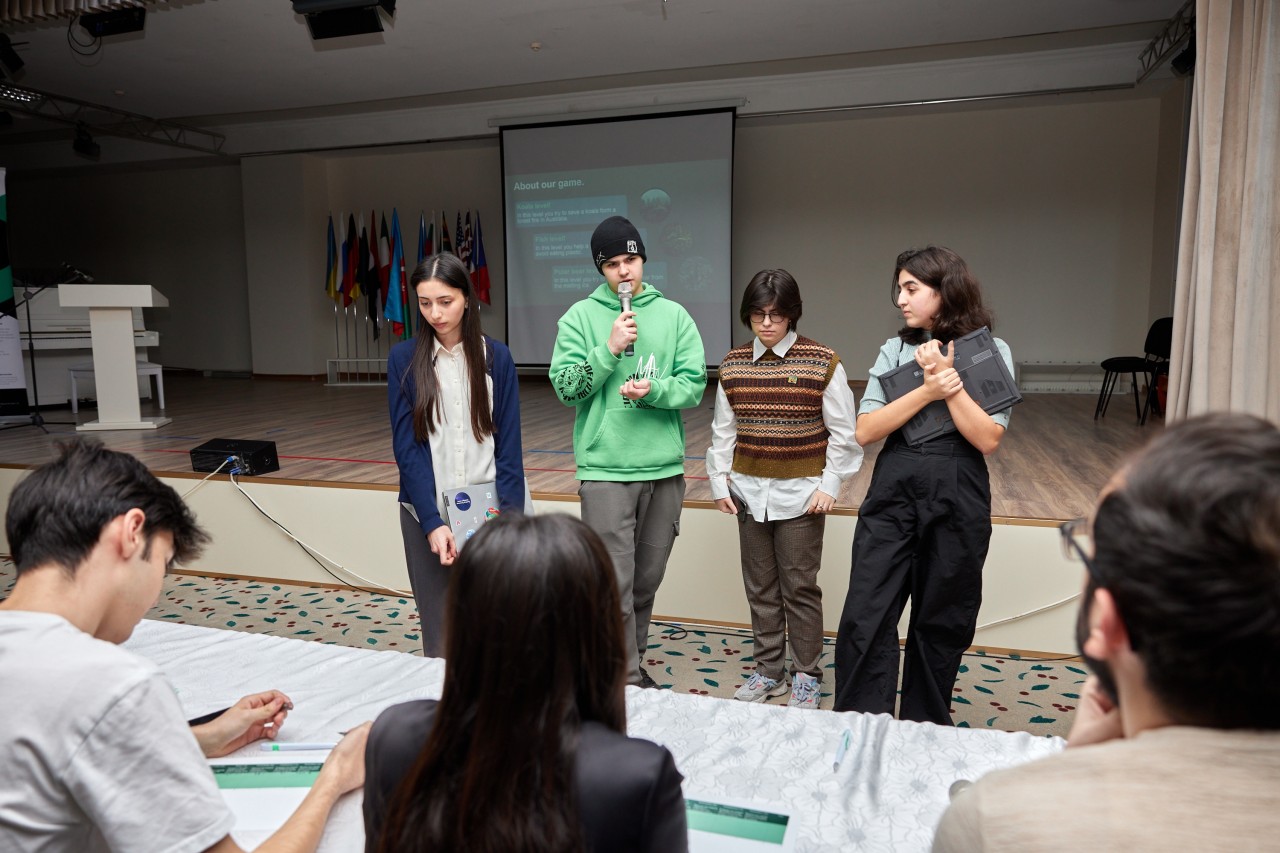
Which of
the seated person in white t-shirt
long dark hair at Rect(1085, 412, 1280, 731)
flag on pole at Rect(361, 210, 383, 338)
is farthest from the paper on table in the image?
flag on pole at Rect(361, 210, 383, 338)

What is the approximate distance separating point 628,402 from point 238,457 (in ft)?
8.11

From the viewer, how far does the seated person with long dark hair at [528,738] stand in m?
0.73

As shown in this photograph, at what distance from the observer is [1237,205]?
82.1 inches

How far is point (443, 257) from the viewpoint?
88.6 inches

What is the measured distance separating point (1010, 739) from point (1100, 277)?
330 inches

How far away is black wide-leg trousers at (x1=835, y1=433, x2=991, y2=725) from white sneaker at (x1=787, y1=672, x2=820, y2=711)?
28cm

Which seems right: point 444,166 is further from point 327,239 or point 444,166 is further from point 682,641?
point 682,641

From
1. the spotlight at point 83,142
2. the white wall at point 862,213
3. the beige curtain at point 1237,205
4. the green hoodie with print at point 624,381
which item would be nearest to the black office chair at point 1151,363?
the white wall at point 862,213

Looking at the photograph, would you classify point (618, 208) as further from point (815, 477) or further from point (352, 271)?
point (815, 477)

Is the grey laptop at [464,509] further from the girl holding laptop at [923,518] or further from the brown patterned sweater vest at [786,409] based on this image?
the girl holding laptop at [923,518]

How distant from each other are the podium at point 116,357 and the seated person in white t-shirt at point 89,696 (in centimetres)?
620

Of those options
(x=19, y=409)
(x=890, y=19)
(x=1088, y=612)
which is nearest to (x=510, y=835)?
(x=1088, y=612)

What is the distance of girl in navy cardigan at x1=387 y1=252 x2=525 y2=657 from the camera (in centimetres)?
225

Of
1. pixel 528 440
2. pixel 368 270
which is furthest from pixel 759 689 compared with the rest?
pixel 368 270
